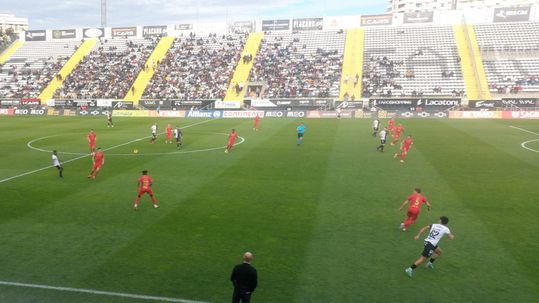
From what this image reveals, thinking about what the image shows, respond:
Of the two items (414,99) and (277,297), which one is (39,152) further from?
(414,99)

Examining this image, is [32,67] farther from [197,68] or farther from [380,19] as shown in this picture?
[380,19]

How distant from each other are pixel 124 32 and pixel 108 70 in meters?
13.6

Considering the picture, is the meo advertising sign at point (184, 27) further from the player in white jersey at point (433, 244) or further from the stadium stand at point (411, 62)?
the player in white jersey at point (433, 244)

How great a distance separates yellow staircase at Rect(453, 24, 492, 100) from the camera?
54.9 m

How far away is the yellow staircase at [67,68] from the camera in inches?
2586

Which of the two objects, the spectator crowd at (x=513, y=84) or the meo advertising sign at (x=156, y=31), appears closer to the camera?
the spectator crowd at (x=513, y=84)

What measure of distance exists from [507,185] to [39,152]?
26.3 metres

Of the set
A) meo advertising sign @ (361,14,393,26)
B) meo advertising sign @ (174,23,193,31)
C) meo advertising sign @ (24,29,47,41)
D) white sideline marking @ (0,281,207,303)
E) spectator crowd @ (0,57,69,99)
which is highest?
meo advertising sign @ (361,14,393,26)

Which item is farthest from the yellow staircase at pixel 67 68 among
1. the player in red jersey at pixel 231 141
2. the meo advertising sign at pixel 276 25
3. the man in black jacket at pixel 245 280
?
the man in black jacket at pixel 245 280

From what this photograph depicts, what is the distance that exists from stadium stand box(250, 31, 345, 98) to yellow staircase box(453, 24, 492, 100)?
18381mm

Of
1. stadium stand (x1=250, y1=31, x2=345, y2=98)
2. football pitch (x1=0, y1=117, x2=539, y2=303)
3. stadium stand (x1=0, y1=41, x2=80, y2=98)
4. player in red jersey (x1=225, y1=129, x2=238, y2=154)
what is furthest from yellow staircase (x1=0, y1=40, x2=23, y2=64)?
player in red jersey (x1=225, y1=129, x2=238, y2=154)

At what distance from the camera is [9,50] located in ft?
263

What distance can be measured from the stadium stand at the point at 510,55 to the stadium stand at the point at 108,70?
184ft

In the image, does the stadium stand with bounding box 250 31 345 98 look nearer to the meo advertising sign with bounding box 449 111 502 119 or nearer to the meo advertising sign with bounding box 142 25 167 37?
the meo advertising sign with bounding box 449 111 502 119
